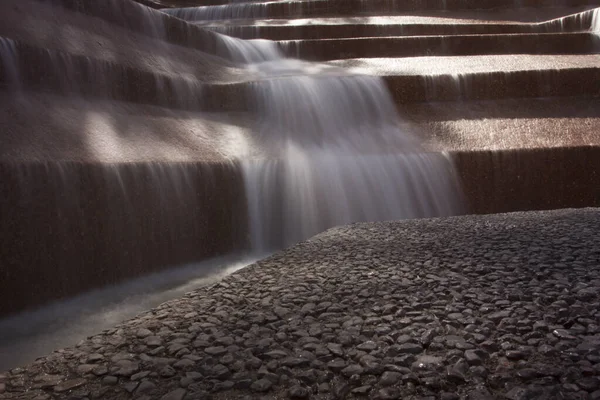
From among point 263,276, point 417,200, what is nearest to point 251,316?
point 263,276

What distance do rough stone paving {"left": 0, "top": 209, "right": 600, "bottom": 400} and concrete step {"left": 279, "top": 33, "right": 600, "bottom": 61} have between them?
6.14m

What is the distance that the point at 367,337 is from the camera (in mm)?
2393

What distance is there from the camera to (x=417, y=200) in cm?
590

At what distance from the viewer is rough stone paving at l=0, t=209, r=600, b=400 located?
2012mm

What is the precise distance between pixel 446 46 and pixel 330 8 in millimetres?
5210

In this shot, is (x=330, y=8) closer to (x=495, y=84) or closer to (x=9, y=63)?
(x=495, y=84)

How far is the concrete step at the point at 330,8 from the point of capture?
43.7 ft

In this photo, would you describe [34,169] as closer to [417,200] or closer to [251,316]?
[251,316]

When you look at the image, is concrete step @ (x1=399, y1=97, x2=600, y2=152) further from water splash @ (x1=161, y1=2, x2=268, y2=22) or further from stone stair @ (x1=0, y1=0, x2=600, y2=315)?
water splash @ (x1=161, y1=2, x2=268, y2=22)

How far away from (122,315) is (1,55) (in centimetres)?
275

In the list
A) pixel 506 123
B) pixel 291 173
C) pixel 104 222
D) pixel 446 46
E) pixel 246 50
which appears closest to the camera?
pixel 104 222

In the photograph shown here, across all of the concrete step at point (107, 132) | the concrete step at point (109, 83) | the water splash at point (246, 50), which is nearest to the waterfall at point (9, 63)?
the concrete step at point (109, 83)

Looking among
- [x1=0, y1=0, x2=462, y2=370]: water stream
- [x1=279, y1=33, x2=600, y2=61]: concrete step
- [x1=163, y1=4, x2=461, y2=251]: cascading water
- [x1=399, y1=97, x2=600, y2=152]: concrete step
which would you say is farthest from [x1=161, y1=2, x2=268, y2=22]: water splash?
[x1=399, y1=97, x2=600, y2=152]: concrete step

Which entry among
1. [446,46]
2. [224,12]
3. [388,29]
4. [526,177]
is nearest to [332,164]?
[526,177]
